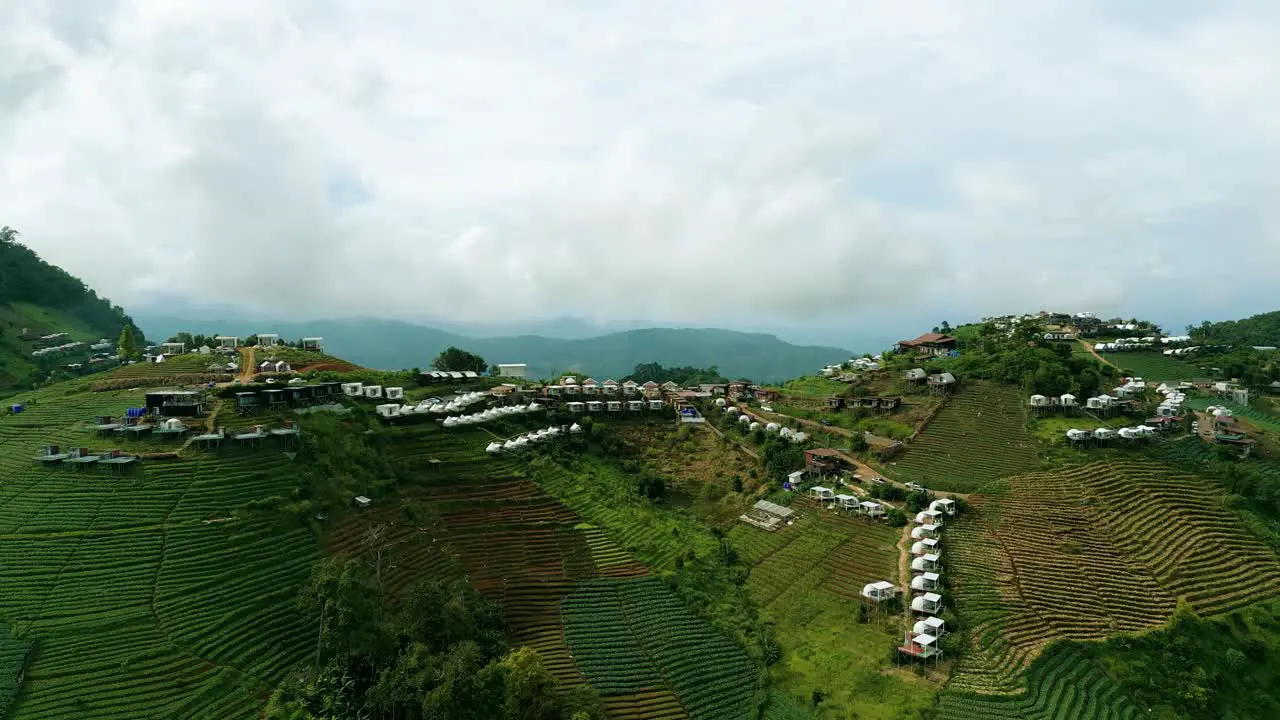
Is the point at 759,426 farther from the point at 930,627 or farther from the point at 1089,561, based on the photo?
the point at 930,627

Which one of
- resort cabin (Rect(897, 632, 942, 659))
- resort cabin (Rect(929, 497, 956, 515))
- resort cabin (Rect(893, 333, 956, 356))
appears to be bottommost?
resort cabin (Rect(897, 632, 942, 659))

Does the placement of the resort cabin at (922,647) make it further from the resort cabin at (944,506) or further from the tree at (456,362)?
the tree at (456,362)

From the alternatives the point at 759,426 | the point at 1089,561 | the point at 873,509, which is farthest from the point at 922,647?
the point at 759,426

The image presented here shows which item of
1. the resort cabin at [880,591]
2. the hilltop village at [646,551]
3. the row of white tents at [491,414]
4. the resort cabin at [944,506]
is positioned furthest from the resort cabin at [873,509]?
the row of white tents at [491,414]

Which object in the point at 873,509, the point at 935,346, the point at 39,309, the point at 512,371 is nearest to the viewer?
the point at 873,509

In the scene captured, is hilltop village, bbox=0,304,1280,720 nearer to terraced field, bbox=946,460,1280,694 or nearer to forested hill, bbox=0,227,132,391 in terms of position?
terraced field, bbox=946,460,1280,694

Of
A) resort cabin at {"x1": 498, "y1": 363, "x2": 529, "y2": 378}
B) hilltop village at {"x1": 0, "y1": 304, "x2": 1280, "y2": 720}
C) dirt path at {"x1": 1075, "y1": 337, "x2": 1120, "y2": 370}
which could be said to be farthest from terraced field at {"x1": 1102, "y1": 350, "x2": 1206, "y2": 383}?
resort cabin at {"x1": 498, "y1": 363, "x2": 529, "y2": 378}
